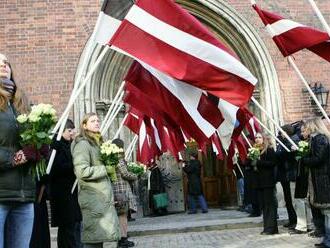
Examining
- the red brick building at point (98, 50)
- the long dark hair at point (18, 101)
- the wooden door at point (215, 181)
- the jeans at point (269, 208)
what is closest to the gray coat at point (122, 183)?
the jeans at point (269, 208)

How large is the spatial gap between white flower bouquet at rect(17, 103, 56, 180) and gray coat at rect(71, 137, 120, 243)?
1142 mm

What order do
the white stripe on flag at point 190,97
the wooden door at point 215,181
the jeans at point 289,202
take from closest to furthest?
the white stripe on flag at point 190,97
the jeans at point 289,202
the wooden door at point 215,181

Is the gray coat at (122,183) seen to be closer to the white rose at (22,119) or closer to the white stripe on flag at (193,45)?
the white stripe on flag at (193,45)

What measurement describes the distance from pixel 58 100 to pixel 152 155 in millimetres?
2824

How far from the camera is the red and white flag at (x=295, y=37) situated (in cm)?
582

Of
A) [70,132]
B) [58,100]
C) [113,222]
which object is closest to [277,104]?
[58,100]

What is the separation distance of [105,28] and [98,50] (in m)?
6.12

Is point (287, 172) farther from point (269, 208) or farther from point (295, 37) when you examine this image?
point (295, 37)

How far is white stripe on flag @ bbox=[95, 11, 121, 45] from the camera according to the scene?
504cm

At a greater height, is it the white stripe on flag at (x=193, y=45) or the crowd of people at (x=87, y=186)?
the white stripe on flag at (x=193, y=45)

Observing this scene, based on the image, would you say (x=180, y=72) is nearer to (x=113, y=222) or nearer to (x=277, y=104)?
(x=113, y=222)

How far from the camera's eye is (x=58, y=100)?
10.9 metres

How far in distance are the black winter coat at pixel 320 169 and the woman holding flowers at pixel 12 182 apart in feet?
12.5

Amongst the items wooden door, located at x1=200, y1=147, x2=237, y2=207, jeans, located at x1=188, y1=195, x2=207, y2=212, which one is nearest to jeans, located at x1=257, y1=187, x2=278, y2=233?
jeans, located at x1=188, y1=195, x2=207, y2=212
